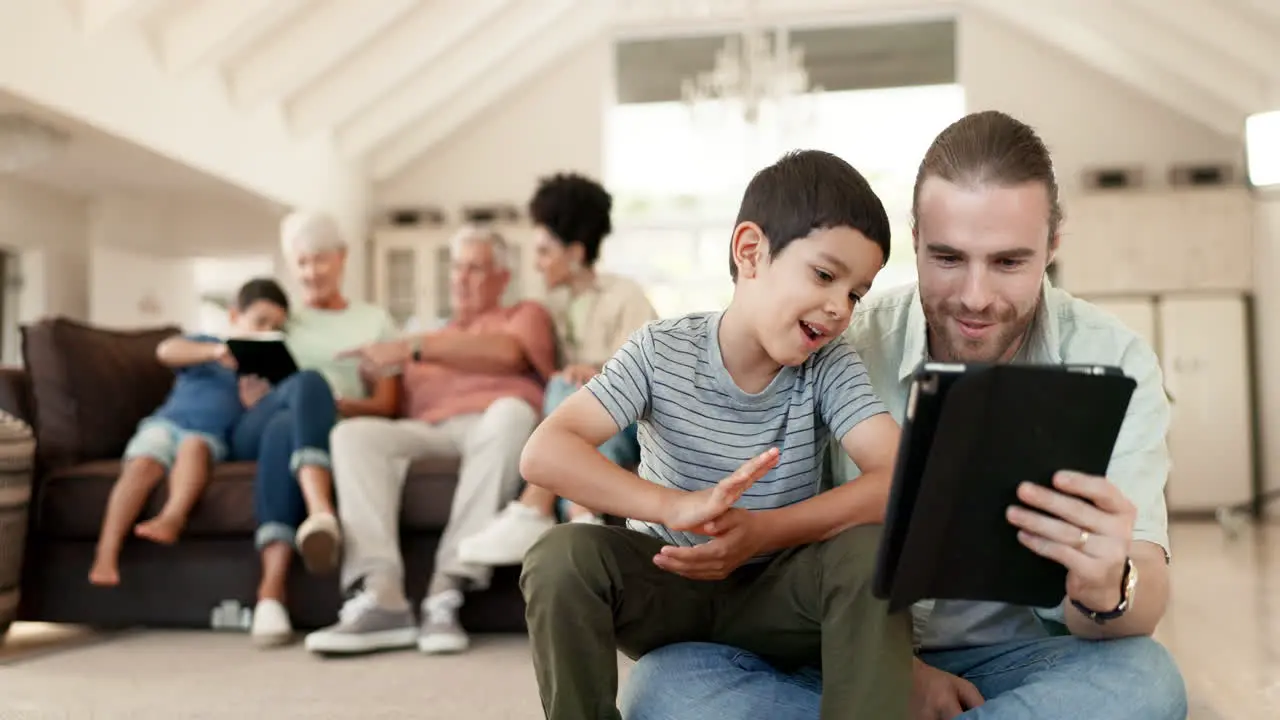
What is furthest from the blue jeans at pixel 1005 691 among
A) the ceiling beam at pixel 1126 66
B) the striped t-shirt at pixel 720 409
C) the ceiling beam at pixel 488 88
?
the ceiling beam at pixel 488 88

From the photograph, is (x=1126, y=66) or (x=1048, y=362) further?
(x=1126, y=66)

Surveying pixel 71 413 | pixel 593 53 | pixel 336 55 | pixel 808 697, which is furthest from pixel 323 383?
pixel 593 53

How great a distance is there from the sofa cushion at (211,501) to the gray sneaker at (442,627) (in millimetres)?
247

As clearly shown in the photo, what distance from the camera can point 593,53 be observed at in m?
8.35

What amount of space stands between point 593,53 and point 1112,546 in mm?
7690

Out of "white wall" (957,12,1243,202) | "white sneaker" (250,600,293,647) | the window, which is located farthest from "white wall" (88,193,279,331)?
"white wall" (957,12,1243,202)

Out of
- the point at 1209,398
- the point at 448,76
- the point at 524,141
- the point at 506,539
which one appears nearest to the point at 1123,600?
the point at 506,539

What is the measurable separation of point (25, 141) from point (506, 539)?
12.0 feet

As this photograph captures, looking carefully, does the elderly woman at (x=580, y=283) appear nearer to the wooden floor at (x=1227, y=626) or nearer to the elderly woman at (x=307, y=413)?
the elderly woman at (x=307, y=413)

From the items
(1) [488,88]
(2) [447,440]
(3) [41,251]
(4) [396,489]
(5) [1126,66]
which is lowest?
(4) [396,489]

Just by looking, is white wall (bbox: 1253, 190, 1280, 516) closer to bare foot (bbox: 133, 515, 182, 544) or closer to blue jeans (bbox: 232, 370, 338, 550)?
blue jeans (bbox: 232, 370, 338, 550)

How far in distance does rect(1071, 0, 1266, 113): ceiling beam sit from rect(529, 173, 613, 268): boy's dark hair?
14.7 ft

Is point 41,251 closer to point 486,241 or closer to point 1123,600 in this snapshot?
point 486,241

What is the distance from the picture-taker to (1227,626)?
3.11 metres
